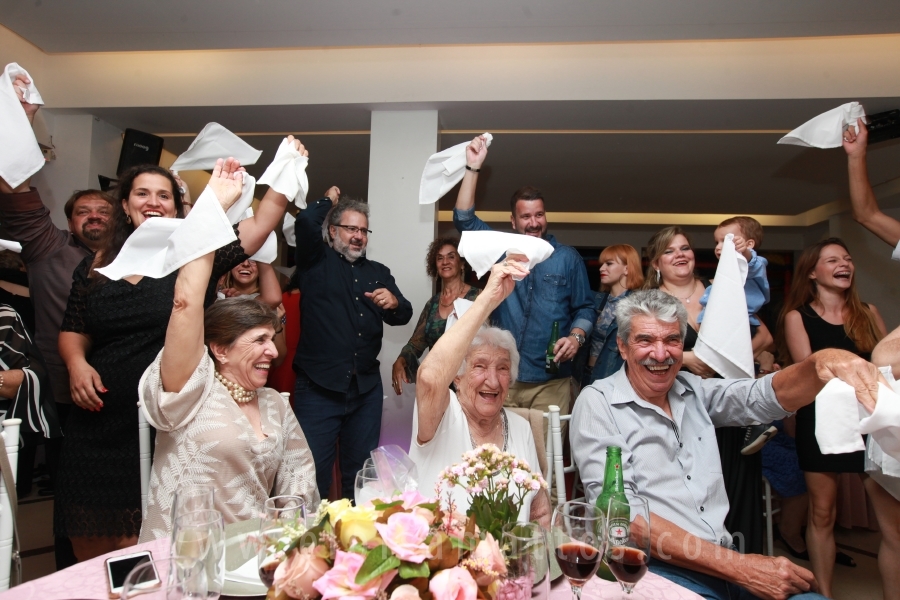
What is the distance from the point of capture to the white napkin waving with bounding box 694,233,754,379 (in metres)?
2.10

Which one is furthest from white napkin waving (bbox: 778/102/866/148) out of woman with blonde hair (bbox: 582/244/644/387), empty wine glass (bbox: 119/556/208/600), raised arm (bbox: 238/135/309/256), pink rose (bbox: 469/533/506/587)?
empty wine glass (bbox: 119/556/208/600)

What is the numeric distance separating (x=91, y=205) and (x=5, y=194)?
0.34 meters

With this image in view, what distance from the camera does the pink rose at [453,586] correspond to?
73 cm

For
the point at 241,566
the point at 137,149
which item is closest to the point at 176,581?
the point at 241,566

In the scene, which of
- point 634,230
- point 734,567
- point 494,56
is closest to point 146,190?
point 734,567

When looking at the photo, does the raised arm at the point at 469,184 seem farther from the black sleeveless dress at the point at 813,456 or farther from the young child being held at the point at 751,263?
the black sleeveless dress at the point at 813,456

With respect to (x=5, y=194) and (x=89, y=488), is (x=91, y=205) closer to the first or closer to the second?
(x=5, y=194)

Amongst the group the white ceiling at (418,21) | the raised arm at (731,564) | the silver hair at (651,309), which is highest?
the white ceiling at (418,21)

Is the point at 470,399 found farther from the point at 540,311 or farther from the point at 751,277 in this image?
the point at 751,277

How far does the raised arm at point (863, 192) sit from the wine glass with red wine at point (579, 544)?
292cm

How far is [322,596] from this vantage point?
2.45 ft

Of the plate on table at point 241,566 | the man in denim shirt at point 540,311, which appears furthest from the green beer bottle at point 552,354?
the plate on table at point 241,566

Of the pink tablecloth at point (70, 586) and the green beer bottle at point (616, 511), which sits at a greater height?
the green beer bottle at point (616, 511)

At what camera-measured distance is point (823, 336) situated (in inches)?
116
